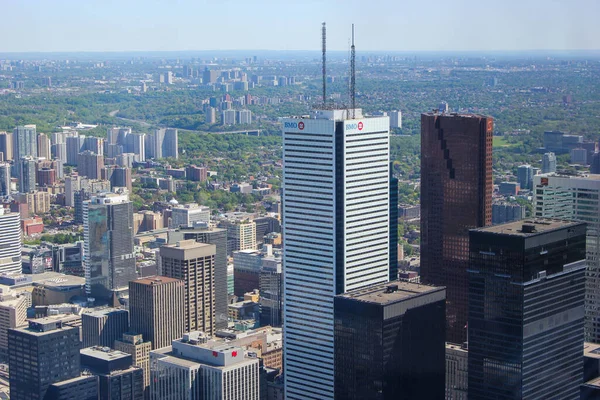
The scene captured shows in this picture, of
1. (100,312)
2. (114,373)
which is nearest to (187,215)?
(100,312)

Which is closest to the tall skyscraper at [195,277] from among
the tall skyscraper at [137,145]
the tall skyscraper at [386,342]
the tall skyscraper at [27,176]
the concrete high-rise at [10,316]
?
the concrete high-rise at [10,316]

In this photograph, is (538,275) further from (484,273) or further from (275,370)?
(275,370)

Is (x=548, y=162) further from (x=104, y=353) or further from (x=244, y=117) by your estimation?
(x=244, y=117)

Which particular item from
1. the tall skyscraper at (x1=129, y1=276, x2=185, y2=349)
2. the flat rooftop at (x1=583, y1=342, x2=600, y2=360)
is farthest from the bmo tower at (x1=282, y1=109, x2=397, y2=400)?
the tall skyscraper at (x1=129, y1=276, x2=185, y2=349)

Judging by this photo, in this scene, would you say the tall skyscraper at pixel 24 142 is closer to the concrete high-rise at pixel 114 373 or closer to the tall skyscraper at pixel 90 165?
the tall skyscraper at pixel 90 165

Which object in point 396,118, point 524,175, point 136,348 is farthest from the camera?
point 396,118

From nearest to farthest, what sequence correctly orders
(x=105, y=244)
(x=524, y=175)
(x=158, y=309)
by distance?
1. (x=158, y=309)
2. (x=105, y=244)
3. (x=524, y=175)
